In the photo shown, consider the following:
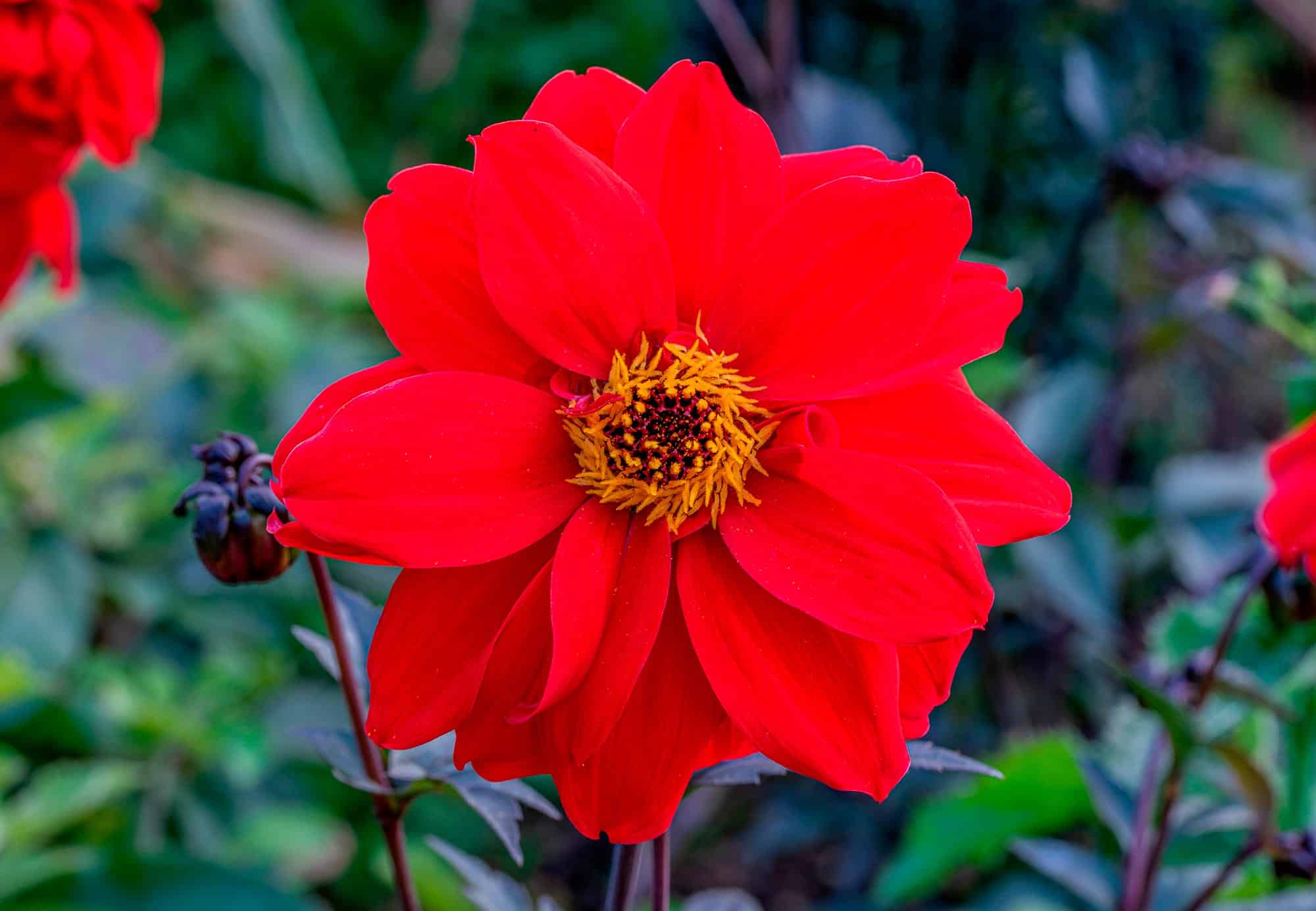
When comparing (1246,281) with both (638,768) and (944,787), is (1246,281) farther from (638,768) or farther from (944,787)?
(638,768)

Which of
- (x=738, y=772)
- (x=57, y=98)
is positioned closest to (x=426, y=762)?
(x=738, y=772)

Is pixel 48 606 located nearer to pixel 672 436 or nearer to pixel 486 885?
pixel 486 885

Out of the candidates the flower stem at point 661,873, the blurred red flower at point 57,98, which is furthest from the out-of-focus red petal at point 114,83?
the flower stem at point 661,873

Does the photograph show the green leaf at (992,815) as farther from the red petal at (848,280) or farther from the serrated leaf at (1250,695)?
the red petal at (848,280)

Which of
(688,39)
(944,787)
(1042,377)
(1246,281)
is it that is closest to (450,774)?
(1246,281)

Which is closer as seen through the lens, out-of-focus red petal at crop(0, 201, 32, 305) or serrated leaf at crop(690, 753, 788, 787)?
serrated leaf at crop(690, 753, 788, 787)

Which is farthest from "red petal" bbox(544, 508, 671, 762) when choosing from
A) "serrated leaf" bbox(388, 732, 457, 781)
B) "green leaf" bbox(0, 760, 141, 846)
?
"green leaf" bbox(0, 760, 141, 846)

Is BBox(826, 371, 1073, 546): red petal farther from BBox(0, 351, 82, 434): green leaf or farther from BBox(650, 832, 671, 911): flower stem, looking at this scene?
BBox(0, 351, 82, 434): green leaf
